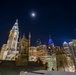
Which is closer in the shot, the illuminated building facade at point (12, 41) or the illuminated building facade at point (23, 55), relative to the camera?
the illuminated building facade at point (23, 55)

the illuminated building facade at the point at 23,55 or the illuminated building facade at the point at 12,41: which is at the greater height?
the illuminated building facade at the point at 12,41

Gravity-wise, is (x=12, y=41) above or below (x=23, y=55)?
above

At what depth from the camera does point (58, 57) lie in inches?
1731

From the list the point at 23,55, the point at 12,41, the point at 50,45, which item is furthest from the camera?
the point at 50,45

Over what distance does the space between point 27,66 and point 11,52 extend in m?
37.4

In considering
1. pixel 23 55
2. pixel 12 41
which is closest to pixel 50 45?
pixel 12 41

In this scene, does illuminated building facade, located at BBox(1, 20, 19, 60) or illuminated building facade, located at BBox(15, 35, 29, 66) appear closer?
illuminated building facade, located at BBox(15, 35, 29, 66)

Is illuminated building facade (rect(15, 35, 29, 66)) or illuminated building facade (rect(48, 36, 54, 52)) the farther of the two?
illuminated building facade (rect(48, 36, 54, 52))

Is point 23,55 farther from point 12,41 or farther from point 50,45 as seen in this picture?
point 50,45

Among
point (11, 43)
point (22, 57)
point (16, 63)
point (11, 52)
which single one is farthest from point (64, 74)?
point (11, 43)

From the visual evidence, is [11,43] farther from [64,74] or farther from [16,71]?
[64,74]

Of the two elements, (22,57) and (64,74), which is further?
(22,57)

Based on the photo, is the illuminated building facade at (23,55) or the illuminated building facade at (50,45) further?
the illuminated building facade at (50,45)

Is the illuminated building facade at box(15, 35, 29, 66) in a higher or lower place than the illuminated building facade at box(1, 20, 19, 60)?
lower
